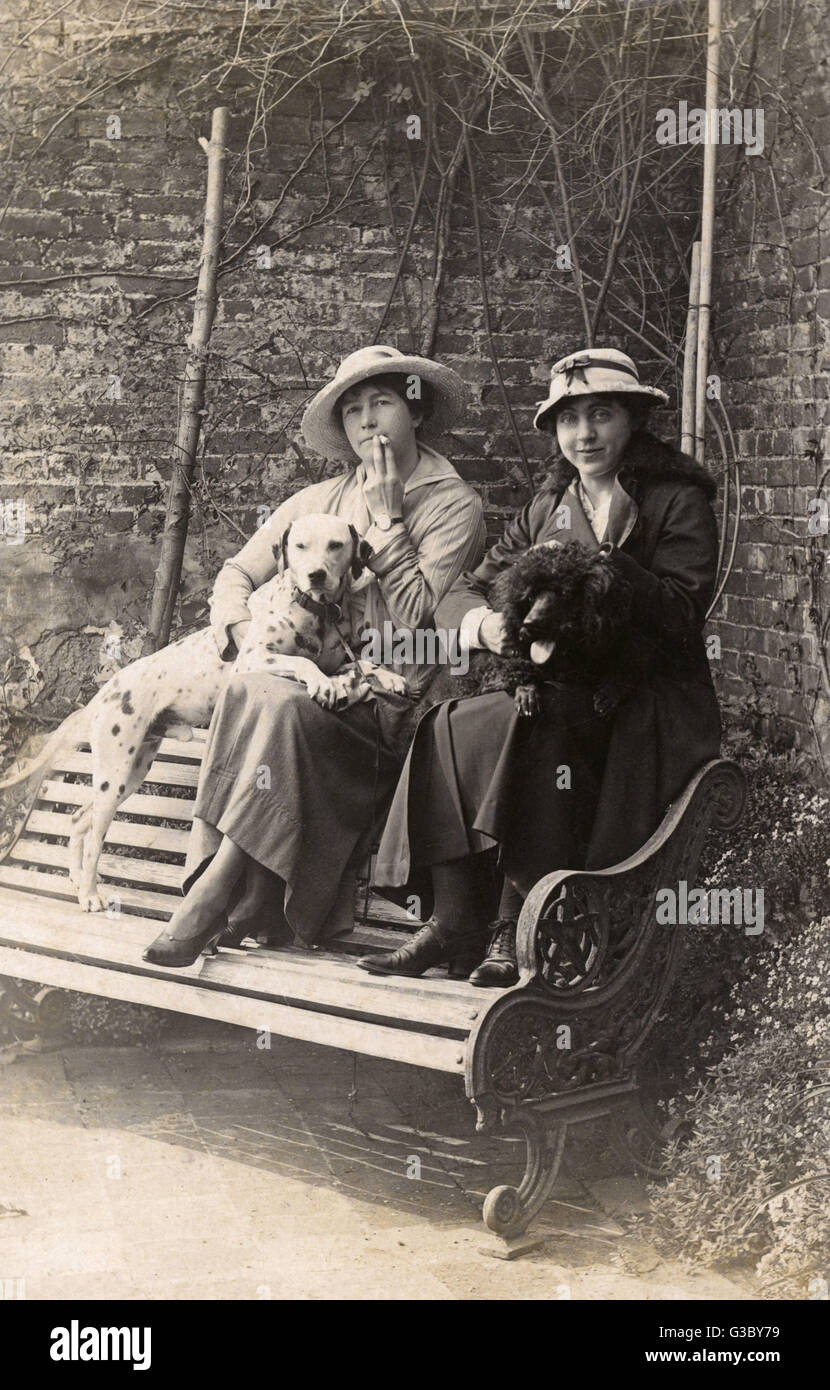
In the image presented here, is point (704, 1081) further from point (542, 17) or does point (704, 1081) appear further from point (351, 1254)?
point (542, 17)

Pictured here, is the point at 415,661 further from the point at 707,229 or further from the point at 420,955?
the point at 707,229

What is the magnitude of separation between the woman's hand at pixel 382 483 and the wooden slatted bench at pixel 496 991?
2.90 feet

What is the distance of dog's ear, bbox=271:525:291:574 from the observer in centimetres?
435

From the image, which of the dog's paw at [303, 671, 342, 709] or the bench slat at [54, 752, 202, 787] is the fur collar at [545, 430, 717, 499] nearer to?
the dog's paw at [303, 671, 342, 709]

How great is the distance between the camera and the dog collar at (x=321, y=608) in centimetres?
425

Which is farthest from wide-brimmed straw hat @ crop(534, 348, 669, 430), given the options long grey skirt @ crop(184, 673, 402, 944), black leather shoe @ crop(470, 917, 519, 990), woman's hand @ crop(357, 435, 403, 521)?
black leather shoe @ crop(470, 917, 519, 990)

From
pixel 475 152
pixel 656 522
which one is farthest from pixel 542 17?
pixel 656 522

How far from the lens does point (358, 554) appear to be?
4.27 m

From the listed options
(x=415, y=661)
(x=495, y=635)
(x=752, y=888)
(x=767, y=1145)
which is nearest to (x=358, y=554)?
(x=415, y=661)

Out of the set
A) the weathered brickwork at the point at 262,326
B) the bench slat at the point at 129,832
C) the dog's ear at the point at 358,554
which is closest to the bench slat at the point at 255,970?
the bench slat at the point at 129,832

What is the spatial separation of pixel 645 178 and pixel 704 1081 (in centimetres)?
272

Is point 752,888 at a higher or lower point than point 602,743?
lower

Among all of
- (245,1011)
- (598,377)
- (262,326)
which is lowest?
(245,1011)

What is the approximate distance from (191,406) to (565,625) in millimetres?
1680
